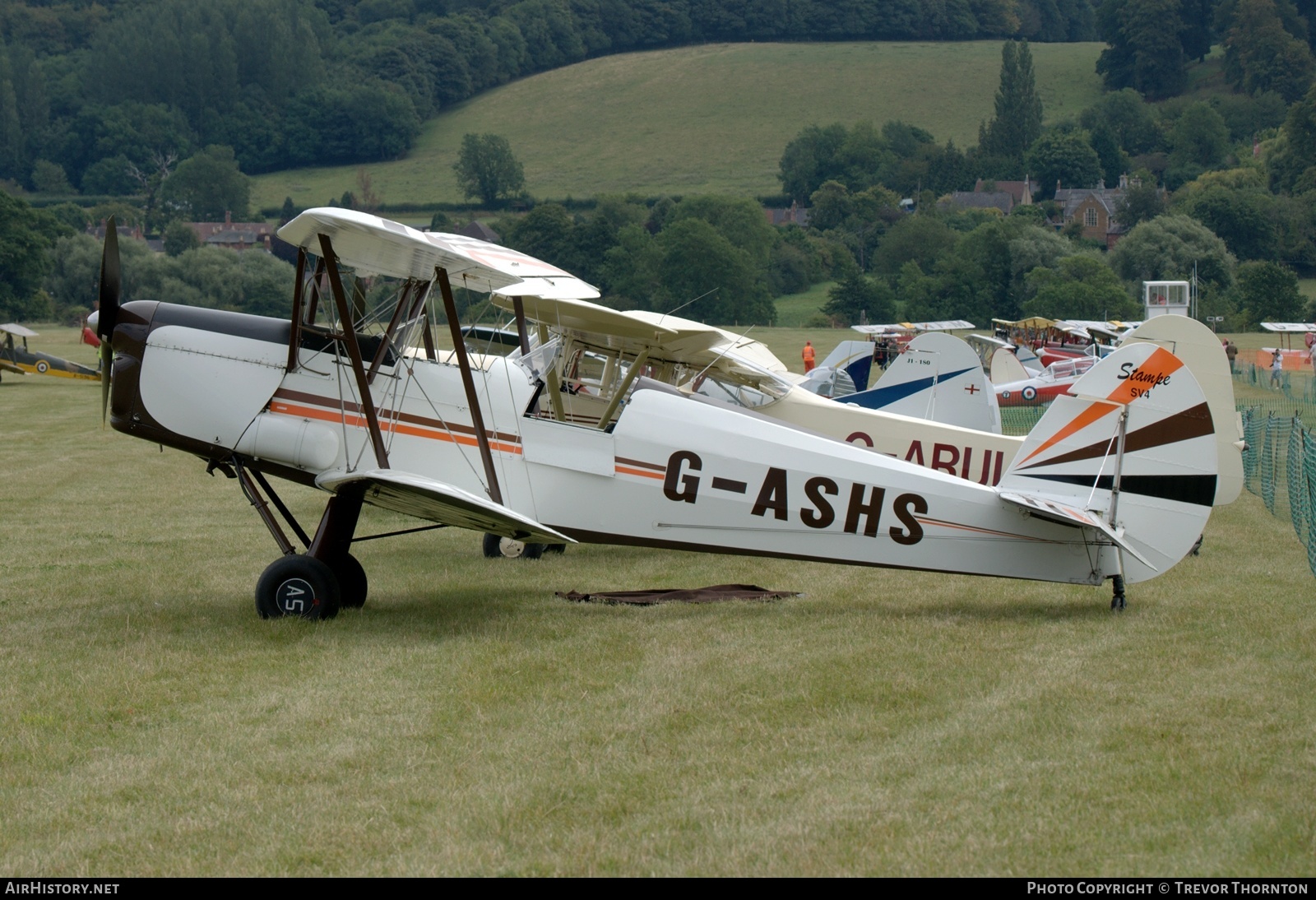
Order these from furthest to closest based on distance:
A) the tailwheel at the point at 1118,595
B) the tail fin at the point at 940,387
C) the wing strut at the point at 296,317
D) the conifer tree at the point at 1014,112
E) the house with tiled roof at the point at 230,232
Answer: the conifer tree at the point at 1014,112 → the house with tiled roof at the point at 230,232 → the tail fin at the point at 940,387 → the wing strut at the point at 296,317 → the tailwheel at the point at 1118,595

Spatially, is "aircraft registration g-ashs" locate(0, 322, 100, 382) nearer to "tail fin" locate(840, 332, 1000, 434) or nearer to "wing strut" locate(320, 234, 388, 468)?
"tail fin" locate(840, 332, 1000, 434)

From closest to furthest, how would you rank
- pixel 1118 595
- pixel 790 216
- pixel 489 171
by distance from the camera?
1. pixel 1118 595
2. pixel 489 171
3. pixel 790 216

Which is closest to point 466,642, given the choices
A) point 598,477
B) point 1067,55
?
point 598,477

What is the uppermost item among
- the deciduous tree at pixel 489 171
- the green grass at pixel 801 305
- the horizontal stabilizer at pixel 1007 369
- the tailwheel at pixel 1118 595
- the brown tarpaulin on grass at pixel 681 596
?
the deciduous tree at pixel 489 171

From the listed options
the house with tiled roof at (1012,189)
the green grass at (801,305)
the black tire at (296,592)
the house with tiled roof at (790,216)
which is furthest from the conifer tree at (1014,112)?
the black tire at (296,592)

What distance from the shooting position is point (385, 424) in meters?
8.36

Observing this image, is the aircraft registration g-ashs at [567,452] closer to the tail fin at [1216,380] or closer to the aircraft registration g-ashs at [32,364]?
the tail fin at [1216,380]

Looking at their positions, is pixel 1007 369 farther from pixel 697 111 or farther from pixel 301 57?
pixel 301 57

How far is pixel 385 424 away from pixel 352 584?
1054mm

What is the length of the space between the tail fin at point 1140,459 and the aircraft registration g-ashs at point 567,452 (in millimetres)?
10

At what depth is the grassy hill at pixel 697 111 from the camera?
128125mm

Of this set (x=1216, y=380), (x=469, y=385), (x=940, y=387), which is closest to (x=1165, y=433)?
(x=1216, y=380)
